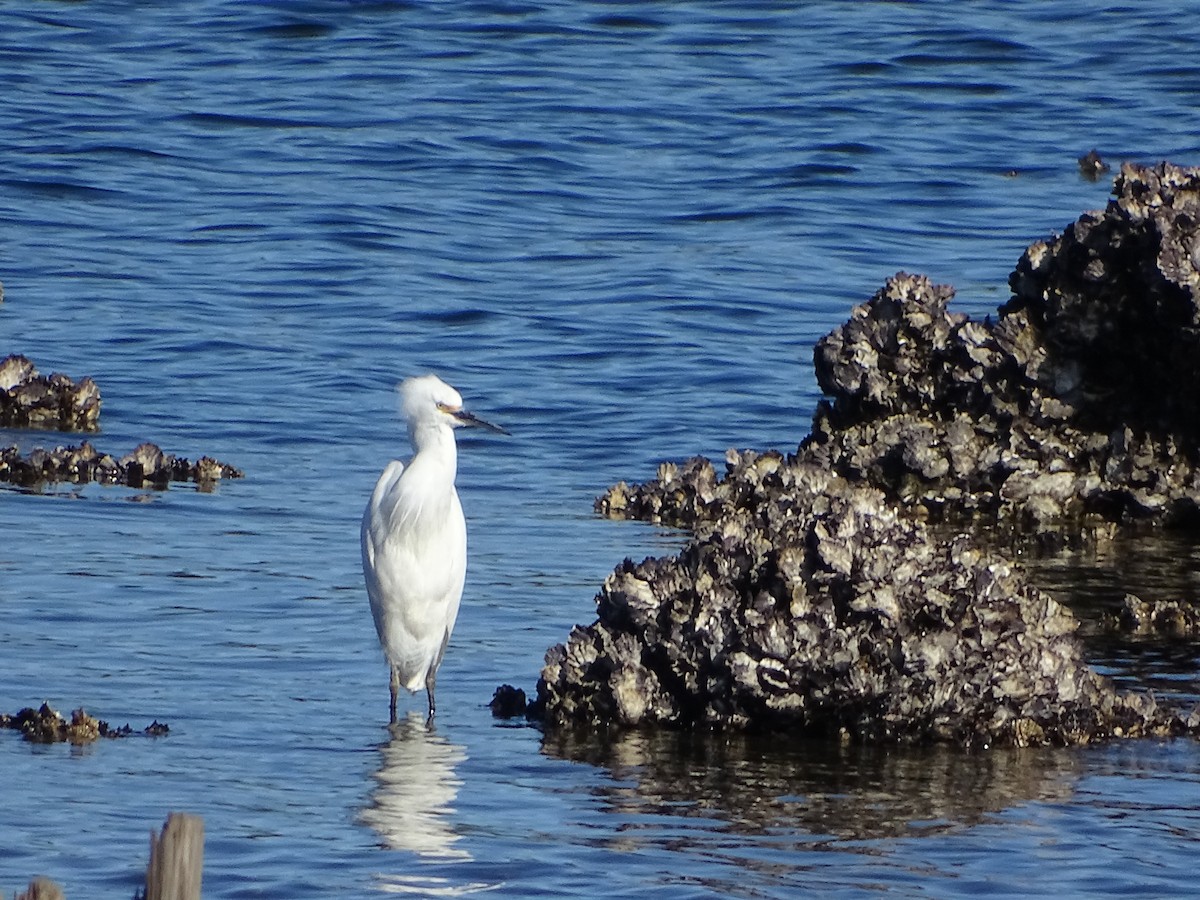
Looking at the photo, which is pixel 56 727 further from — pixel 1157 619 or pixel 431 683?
pixel 1157 619

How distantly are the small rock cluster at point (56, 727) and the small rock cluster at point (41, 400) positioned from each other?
6539 millimetres

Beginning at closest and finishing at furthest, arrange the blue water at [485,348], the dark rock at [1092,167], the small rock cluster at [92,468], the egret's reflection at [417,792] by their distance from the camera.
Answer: the egret's reflection at [417,792], the blue water at [485,348], the small rock cluster at [92,468], the dark rock at [1092,167]

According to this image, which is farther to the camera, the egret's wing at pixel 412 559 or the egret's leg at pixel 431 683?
the egret's wing at pixel 412 559

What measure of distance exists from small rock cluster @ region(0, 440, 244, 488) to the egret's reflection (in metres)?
4.67

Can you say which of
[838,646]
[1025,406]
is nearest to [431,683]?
[838,646]

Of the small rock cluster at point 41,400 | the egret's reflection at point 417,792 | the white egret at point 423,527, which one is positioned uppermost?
the small rock cluster at point 41,400

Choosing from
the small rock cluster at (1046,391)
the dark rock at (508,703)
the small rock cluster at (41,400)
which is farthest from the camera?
the small rock cluster at (41,400)

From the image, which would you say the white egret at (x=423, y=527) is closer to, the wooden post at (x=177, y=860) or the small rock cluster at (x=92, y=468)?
the small rock cluster at (x=92, y=468)

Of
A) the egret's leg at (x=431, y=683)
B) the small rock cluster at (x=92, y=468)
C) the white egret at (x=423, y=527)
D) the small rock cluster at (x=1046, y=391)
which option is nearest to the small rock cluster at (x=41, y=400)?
Answer: the small rock cluster at (x=92, y=468)

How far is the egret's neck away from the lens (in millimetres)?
9078

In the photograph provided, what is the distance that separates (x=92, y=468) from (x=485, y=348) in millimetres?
5655

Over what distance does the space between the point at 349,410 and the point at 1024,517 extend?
5.53m

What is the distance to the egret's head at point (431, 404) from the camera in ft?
29.6

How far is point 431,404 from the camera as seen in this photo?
9039 millimetres
